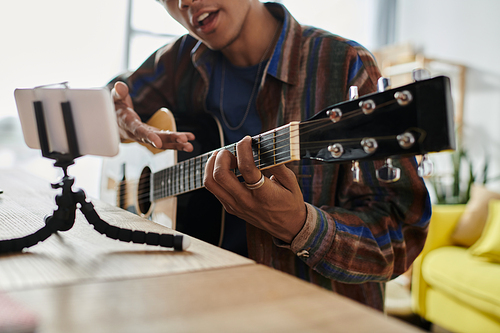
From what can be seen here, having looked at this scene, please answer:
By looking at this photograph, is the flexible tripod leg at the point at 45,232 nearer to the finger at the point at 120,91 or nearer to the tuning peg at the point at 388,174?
the tuning peg at the point at 388,174

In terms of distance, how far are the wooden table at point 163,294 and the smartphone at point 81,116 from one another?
127 millimetres

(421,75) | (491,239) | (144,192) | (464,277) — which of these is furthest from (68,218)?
(491,239)

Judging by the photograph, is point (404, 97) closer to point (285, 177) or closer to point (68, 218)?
point (285, 177)

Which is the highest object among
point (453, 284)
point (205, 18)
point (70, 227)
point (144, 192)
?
point (205, 18)

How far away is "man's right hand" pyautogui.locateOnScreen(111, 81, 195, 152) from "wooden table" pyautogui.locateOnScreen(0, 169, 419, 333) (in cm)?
41

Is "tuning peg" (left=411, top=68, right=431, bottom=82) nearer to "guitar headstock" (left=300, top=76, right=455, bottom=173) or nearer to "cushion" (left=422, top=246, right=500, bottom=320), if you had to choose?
"guitar headstock" (left=300, top=76, right=455, bottom=173)

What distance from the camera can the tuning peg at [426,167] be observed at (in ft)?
1.69

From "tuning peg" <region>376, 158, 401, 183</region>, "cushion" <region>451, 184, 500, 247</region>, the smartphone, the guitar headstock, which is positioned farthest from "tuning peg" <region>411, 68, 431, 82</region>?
"cushion" <region>451, 184, 500, 247</region>

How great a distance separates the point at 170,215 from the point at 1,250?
0.58 metres

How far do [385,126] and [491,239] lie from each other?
6.45ft

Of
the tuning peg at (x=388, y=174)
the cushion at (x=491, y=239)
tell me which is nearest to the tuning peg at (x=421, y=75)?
the tuning peg at (x=388, y=174)

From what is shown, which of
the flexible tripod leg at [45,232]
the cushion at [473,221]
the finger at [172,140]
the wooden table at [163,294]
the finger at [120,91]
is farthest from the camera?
the cushion at [473,221]

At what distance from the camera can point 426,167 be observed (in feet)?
1.70

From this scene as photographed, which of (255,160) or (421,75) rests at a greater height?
(421,75)
